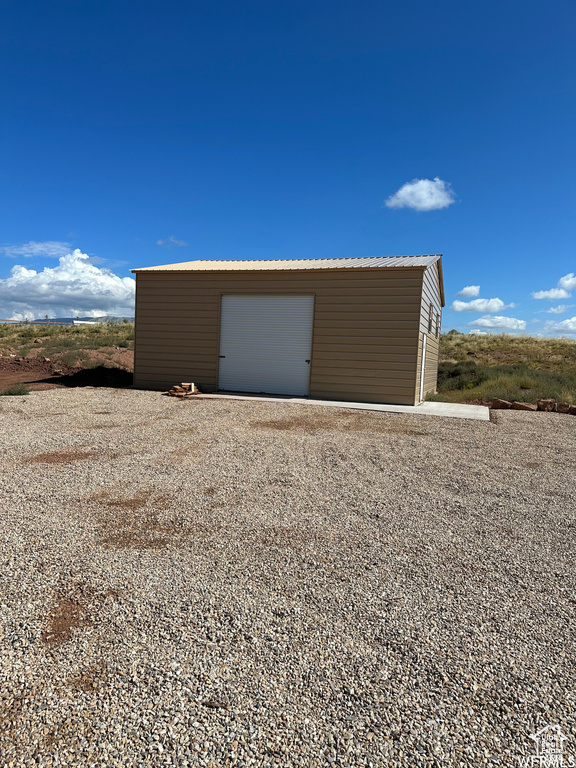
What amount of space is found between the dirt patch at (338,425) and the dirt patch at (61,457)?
2.86 m

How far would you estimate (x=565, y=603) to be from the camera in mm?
2518

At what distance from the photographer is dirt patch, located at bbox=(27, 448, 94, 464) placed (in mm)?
4918

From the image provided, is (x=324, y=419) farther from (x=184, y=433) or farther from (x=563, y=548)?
(x=563, y=548)

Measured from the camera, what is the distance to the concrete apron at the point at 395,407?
31.0 feet

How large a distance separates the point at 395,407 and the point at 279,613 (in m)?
8.19

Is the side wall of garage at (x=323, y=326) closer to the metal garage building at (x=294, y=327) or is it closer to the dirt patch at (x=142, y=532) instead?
the metal garage building at (x=294, y=327)

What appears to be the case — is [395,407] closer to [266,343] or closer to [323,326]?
[323,326]

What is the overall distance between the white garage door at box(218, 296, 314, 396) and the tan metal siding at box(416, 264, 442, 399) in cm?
268

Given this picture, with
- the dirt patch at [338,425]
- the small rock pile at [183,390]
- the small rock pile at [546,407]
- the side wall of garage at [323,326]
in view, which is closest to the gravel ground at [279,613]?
the dirt patch at [338,425]

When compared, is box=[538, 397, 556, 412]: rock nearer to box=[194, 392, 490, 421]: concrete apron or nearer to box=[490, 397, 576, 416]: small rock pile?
box=[490, 397, 576, 416]: small rock pile

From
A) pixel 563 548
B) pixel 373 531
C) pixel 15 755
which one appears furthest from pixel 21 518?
pixel 563 548

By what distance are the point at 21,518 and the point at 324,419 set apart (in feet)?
18.5

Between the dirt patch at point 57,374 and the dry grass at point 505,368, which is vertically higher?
the dry grass at point 505,368

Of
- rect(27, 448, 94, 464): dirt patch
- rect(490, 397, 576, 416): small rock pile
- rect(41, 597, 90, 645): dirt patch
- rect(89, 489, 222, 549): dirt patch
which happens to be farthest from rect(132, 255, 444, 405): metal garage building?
rect(41, 597, 90, 645): dirt patch
